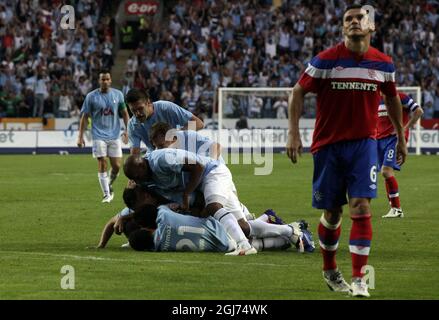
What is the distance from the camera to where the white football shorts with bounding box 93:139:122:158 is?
22.1 meters

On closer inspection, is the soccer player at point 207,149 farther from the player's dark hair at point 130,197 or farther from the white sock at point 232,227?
the player's dark hair at point 130,197

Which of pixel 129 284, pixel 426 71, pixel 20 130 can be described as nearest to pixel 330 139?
pixel 129 284

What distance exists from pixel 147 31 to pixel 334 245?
37620 millimetres

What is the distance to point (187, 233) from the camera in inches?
507

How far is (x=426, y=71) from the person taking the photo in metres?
43.1

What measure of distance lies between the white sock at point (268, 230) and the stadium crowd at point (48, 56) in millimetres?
29467

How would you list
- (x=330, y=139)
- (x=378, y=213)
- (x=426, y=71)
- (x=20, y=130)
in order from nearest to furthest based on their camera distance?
(x=330, y=139)
(x=378, y=213)
(x=20, y=130)
(x=426, y=71)

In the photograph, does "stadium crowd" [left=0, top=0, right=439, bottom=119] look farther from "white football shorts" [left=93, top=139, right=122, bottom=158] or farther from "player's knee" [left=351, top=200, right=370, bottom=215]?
"player's knee" [left=351, top=200, right=370, bottom=215]

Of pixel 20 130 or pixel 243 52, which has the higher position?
pixel 243 52

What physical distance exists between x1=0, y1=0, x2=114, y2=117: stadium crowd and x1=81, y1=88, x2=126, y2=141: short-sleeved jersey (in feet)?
65.6

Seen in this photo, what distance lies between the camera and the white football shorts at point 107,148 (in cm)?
2208

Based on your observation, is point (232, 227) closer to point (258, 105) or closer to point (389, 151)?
point (389, 151)

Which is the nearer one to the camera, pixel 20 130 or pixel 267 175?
pixel 267 175
